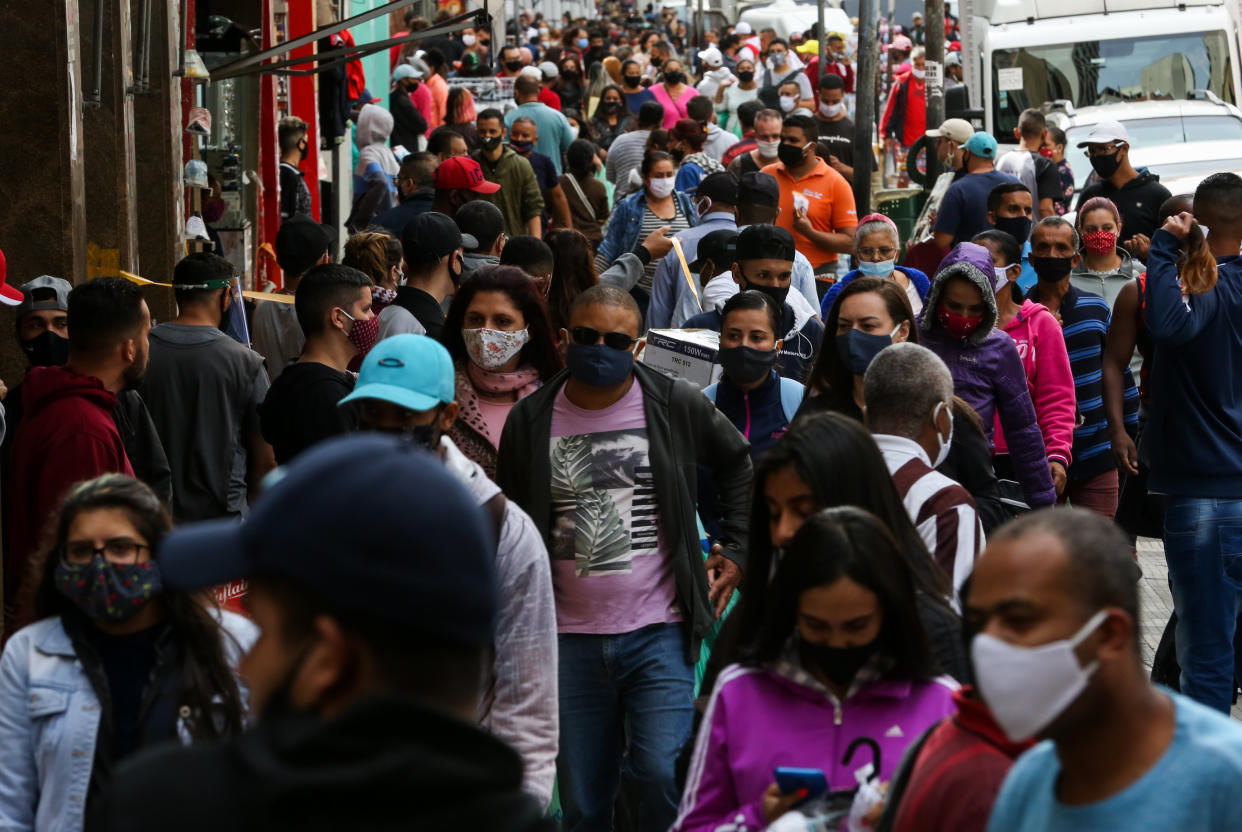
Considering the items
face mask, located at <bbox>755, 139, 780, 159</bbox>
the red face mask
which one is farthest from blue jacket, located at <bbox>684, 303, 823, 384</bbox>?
face mask, located at <bbox>755, 139, 780, 159</bbox>

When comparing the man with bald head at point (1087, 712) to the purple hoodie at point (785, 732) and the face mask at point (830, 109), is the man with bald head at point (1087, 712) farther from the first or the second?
the face mask at point (830, 109)

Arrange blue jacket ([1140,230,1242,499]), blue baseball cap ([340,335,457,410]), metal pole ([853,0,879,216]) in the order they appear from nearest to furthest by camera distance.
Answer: blue baseball cap ([340,335,457,410]), blue jacket ([1140,230,1242,499]), metal pole ([853,0,879,216])

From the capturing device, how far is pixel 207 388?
21.2 ft

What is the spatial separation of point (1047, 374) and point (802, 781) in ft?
14.2

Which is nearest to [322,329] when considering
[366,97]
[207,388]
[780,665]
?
[207,388]

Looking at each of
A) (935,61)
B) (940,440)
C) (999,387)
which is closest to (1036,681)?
(940,440)

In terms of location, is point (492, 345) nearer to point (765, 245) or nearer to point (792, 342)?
point (792, 342)

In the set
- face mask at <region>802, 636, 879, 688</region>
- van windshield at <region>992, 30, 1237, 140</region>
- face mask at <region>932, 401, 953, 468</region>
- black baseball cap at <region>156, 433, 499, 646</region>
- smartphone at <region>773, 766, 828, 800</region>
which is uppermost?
van windshield at <region>992, 30, 1237, 140</region>

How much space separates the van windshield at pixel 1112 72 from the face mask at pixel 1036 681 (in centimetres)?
1731

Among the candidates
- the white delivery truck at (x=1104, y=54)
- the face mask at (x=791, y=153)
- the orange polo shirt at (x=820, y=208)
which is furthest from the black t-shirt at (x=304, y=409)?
the white delivery truck at (x=1104, y=54)

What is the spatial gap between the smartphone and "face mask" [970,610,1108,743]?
2.65 ft

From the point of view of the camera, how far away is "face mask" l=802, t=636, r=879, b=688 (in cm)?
343

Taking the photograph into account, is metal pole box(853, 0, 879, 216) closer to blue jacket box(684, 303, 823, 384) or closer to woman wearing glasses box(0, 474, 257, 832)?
blue jacket box(684, 303, 823, 384)

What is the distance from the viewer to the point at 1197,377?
6.61 m
